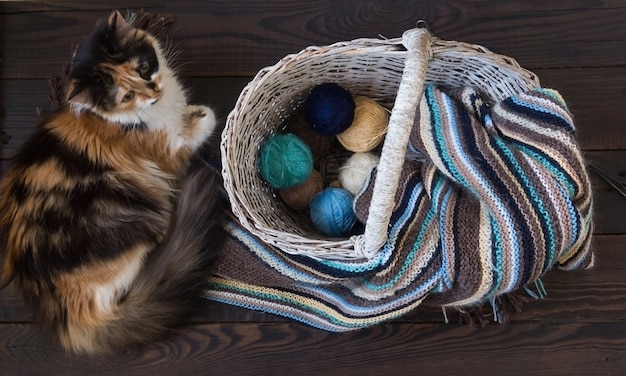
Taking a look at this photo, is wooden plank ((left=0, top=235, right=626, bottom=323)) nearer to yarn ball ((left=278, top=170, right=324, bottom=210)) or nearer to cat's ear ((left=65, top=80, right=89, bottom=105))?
yarn ball ((left=278, top=170, right=324, bottom=210))

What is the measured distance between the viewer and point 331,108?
97cm

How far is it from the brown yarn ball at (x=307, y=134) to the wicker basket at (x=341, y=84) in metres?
0.02

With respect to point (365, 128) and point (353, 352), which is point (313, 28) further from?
point (353, 352)

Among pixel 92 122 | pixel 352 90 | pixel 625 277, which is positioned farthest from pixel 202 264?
pixel 625 277

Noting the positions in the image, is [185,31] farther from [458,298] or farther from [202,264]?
[458,298]

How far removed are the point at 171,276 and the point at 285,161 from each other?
0.97 feet

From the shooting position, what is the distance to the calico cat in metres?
0.92

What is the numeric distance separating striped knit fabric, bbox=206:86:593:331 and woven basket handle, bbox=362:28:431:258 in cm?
15

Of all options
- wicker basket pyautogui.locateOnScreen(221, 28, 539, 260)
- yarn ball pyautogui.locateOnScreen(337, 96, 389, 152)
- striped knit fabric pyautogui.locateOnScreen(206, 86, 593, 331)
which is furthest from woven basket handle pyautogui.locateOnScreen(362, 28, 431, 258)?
yarn ball pyautogui.locateOnScreen(337, 96, 389, 152)

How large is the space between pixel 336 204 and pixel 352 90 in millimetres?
232

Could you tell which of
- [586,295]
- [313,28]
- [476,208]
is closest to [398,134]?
[476,208]

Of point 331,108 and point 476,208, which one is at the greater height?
point 331,108

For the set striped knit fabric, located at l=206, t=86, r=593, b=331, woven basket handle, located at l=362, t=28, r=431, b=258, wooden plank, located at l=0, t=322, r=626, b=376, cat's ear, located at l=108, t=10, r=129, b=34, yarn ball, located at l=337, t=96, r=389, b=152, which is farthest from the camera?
wooden plank, located at l=0, t=322, r=626, b=376

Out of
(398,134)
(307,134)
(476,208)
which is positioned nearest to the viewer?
(398,134)
